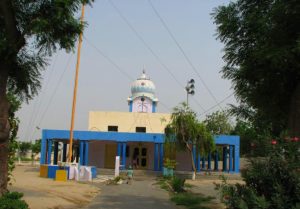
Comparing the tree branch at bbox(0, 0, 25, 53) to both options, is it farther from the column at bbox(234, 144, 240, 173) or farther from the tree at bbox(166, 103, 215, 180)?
the column at bbox(234, 144, 240, 173)

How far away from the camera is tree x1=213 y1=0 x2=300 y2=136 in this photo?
10.2m

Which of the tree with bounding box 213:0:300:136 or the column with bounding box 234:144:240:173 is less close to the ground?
the tree with bounding box 213:0:300:136

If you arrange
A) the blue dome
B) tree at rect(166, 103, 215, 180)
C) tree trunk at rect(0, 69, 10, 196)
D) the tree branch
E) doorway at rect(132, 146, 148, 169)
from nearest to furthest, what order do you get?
tree trunk at rect(0, 69, 10, 196) → the tree branch → tree at rect(166, 103, 215, 180) → doorway at rect(132, 146, 148, 169) → the blue dome

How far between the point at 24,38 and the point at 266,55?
18.4 feet

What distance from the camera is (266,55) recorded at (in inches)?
398

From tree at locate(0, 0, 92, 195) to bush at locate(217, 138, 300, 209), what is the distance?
5.10 metres

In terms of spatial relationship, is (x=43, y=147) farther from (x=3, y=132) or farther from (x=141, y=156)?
(x=3, y=132)

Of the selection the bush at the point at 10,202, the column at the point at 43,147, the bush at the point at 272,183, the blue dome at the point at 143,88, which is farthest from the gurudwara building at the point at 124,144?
the bush at the point at 10,202

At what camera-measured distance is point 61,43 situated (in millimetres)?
10867

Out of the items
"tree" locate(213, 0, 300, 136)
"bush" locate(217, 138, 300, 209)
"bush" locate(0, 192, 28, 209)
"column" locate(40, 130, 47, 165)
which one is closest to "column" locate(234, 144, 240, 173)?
"column" locate(40, 130, 47, 165)

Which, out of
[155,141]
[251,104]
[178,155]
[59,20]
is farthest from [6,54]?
[178,155]

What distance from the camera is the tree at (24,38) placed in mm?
9789

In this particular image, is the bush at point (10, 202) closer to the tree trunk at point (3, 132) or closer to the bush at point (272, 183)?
the tree trunk at point (3, 132)

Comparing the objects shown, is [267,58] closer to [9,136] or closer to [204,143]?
[9,136]
